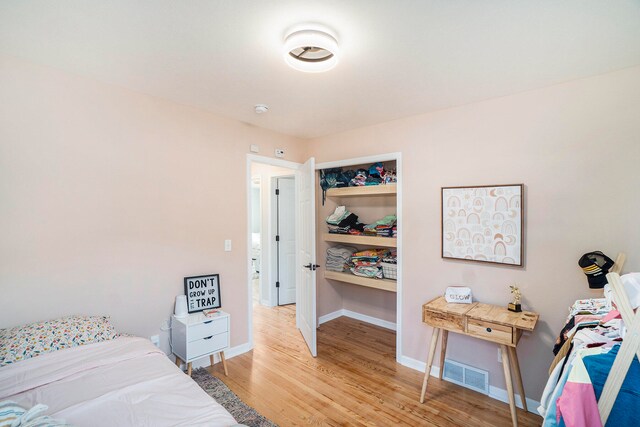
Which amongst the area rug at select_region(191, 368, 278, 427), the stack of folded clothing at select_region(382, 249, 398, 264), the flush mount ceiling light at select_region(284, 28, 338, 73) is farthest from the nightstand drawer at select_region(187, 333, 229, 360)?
the flush mount ceiling light at select_region(284, 28, 338, 73)

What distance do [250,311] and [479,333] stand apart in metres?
2.25

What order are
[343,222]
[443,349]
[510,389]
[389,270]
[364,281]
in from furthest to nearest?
[343,222], [364,281], [389,270], [443,349], [510,389]

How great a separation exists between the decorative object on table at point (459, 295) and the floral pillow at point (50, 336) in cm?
263

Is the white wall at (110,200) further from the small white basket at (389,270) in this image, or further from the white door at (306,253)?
the small white basket at (389,270)

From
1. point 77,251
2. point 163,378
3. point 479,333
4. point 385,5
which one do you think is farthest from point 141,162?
point 479,333

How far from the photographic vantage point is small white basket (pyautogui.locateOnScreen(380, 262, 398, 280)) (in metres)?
3.31

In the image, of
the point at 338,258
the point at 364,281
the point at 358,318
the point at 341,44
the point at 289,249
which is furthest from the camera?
the point at 289,249

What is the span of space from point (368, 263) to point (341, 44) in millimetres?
2535

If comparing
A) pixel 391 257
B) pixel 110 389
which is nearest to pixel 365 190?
pixel 391 257

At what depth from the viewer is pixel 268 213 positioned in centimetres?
473

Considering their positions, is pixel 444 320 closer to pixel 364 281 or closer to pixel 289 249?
pixel 364 281

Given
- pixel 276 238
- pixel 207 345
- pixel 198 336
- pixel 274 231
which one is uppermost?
pixel 274 231

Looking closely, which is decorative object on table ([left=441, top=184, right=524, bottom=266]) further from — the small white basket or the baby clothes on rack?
the baby clothes on rack

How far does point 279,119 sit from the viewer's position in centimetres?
309
